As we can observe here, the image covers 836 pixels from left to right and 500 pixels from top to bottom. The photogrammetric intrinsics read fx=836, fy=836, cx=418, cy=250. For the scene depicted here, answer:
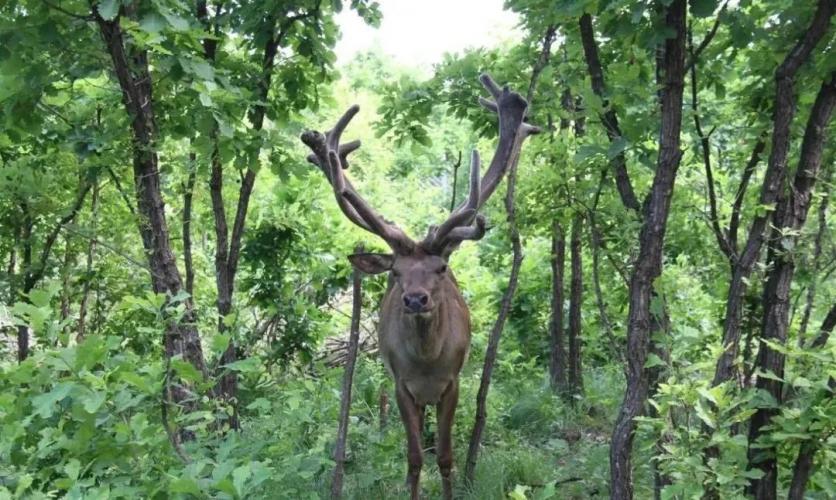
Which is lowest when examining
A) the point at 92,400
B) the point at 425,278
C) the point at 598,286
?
the point at 92,400

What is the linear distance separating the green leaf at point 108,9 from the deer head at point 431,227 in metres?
1.99

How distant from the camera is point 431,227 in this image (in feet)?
19.7

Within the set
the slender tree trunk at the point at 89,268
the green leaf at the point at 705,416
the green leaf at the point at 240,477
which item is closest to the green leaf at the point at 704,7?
the green leaf at the point at 705,416

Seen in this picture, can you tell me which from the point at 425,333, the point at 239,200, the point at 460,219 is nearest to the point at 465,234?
the point at 460,219

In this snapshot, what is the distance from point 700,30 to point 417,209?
13292 millimetres

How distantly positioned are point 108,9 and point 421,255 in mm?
2767

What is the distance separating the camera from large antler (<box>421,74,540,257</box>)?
18.7ft

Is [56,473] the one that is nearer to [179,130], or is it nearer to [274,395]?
[179,130]

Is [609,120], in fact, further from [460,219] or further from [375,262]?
[375,262]

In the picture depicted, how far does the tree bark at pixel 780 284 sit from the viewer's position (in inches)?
140

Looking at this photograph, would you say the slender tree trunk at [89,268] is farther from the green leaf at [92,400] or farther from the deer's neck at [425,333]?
the green leaf at [92,400]

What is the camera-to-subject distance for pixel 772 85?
4.39m

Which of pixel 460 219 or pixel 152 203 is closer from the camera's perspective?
pixel 152 203

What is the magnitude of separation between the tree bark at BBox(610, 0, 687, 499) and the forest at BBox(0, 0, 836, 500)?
0.01 m
